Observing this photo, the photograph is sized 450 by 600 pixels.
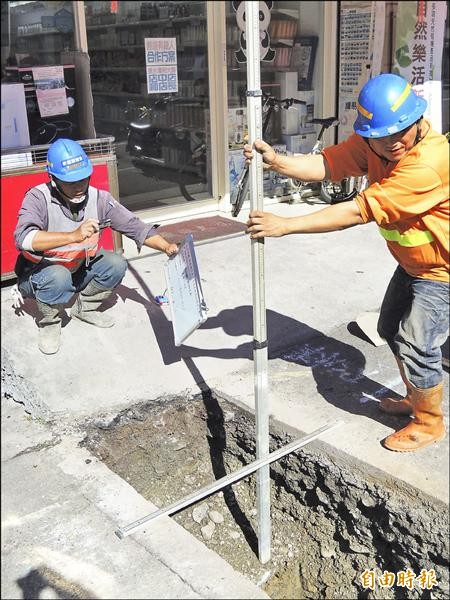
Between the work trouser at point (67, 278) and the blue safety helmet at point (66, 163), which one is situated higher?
the blue safety helmet at point (66, 163)

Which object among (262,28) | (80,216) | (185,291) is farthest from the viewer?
(262,28)

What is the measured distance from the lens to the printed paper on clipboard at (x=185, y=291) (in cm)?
239

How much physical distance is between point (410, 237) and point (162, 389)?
1.46 meters

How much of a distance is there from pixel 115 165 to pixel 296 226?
935 mm

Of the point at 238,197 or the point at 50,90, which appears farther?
the point at 238,197

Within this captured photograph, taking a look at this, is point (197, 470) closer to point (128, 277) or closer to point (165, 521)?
point (165, 521)

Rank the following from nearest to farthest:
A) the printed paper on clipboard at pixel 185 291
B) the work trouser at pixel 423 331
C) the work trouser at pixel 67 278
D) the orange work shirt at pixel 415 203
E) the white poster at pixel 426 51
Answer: the work trouser at pixel 67 278 → the printed paper on clipboard at pixel 185 291 → the orange work shirt at pixel 415 203 → the work trouser at pixel 423 331 → the white poster at pixel 426 51

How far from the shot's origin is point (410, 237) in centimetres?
273

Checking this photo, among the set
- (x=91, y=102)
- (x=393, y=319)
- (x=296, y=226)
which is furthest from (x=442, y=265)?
(x=91, y=102)

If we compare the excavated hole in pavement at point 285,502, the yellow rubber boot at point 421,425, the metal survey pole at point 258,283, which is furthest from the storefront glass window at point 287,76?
the metal survey pole at point 258,283

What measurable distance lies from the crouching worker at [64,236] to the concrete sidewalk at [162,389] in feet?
0.45

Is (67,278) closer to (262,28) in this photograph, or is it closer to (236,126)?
(236,126)

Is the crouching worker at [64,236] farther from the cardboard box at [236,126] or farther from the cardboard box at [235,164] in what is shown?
the cardboard box at [236,126]

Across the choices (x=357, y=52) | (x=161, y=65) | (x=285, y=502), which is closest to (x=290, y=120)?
(x=357, y=52)
